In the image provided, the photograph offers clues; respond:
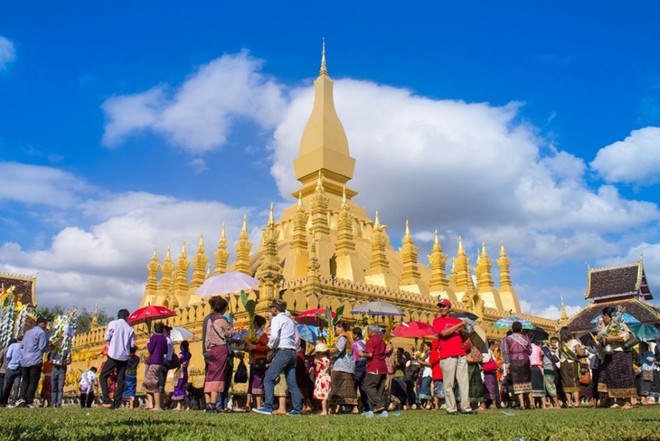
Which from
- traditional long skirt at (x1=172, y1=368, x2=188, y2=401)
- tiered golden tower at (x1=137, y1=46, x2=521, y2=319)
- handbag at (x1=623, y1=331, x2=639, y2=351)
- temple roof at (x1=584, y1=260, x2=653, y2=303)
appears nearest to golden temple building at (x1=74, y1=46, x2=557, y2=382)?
tiered golden tower at (x1=137, y1=46, x2=521, y2=319)

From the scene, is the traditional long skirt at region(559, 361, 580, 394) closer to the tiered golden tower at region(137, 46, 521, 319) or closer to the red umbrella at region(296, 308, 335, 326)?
the red umbrella at region(296, 308, 335, 326)

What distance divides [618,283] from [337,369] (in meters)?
38.6

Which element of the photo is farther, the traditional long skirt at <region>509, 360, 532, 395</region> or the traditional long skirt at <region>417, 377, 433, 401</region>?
the traditional long skirt at <region>417, 377, 433, 401</region>

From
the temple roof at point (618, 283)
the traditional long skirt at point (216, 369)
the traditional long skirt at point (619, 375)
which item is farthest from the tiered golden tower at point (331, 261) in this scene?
the temple roof at point (618, 283)

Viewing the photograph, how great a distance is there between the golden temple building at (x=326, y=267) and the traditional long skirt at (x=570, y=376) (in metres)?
6.81

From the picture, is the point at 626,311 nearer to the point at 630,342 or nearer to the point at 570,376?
the point at 570,376

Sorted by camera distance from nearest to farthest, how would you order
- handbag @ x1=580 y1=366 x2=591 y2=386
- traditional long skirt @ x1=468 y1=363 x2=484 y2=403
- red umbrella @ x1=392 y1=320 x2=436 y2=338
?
traditional long skirt @ x1=468 y1=363 x2=484 y2=403
handbag @ x1=580 y1=366 x2=591 y2=386
red umbrella @ x1=392 y1=320 x2=436 y2=338

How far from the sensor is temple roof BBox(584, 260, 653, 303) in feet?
137

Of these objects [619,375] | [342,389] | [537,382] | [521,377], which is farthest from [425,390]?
[619,375]

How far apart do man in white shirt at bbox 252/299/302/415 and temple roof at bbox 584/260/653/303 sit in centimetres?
3924

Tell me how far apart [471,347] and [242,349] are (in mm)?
4262

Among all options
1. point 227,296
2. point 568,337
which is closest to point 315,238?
point 227,296

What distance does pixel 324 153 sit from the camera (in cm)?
3222

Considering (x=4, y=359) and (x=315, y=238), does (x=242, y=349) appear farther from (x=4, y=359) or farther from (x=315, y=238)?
(x=315, y=238)
